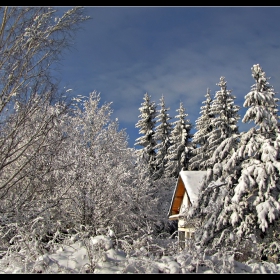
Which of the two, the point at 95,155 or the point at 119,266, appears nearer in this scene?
the point at 119,266

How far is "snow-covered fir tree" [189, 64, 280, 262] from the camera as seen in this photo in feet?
26.1

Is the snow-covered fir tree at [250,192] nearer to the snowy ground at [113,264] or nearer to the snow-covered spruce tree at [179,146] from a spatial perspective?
the snowy ground at [113,264]

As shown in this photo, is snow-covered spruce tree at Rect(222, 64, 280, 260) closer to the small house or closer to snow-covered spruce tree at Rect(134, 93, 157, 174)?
the small house

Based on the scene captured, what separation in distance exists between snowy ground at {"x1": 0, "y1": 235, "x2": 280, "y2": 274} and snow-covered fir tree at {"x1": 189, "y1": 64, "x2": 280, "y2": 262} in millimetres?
3573

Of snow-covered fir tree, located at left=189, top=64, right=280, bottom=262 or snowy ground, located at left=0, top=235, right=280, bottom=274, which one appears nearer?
snowy ground, located at left=0, top=235, right=280, bottom=274

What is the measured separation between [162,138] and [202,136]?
4412 mm

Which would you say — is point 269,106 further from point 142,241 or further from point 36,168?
point 36,168

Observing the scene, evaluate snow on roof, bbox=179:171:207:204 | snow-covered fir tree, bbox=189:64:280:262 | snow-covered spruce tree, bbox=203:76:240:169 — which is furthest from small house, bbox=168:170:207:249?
snow-covered spruce tree, bbox=203:76:240:169

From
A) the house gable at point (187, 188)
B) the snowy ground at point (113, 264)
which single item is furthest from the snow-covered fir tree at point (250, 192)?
the house gable at point (187, 188)

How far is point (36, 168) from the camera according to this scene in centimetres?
991

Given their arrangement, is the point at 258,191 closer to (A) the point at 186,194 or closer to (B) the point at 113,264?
(B) the point at 113,264
